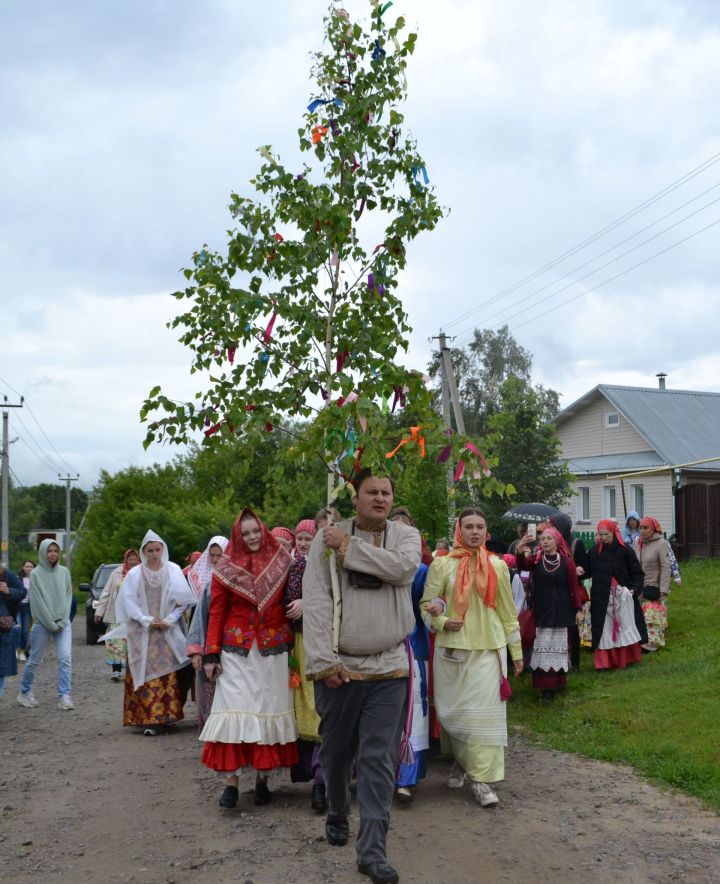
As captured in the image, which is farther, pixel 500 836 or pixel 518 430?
pixel 518 430

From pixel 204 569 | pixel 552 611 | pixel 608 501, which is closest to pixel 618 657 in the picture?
pixel 552 611

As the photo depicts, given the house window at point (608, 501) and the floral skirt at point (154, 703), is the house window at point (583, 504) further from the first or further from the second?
the floral skirt at point (154, 703)

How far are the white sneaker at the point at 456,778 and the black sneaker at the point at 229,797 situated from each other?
153 cm

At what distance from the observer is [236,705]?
670cm

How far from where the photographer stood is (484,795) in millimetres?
6664

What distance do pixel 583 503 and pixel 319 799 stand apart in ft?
100

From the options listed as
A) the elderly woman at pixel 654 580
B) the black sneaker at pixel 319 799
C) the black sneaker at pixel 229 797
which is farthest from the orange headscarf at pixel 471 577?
the elderly woman at pixel 654 580

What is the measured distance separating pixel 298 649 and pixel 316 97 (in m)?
4.20

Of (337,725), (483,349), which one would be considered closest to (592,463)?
(483,349)

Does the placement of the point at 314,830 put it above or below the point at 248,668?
below

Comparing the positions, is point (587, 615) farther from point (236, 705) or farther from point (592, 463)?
point (592, 463)

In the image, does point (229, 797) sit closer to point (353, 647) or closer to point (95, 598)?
point (353, 647)

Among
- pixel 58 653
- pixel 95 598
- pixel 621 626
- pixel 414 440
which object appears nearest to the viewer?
pixel 414 440

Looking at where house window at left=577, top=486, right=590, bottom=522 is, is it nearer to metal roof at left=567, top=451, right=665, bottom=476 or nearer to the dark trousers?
metal roof at left=567, top=451, right=665, bottom=476
